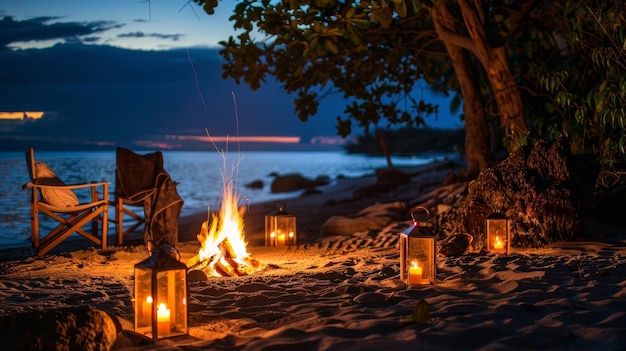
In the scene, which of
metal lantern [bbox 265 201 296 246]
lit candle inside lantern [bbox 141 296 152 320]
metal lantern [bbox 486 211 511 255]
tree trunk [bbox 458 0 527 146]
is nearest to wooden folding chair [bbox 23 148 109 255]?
metal lantern [bbox 265 201 296 246]

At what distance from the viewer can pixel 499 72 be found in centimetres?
767

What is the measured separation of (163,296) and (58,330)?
53 cm

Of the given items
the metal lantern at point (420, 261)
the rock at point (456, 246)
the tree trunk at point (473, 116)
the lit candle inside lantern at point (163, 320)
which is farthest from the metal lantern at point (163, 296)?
the tree trunk at point (473, 116)

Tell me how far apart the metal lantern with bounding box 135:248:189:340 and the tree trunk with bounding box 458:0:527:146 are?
5478mm

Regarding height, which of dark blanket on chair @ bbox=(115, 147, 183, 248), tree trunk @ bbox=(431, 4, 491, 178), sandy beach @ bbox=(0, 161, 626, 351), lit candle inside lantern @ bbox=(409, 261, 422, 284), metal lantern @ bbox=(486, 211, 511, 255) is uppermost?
tree trunk @ bbox=(431, 4, 491, 178)

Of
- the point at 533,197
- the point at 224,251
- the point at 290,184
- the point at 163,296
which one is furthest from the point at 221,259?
the point at 290,184

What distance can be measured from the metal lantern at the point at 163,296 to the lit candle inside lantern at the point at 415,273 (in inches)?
61.0

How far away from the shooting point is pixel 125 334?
307cm

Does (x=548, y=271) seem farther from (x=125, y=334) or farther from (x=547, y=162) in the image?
(x=125, y=334)

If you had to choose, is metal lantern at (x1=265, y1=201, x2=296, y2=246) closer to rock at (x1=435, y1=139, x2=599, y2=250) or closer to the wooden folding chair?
rock at (x1=435, y1=139, x2=599, y2=250)

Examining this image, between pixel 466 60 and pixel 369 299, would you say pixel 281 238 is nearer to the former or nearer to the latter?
pixel 369 299

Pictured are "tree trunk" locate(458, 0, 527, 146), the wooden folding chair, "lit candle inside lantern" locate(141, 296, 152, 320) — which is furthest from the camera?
"tree trunk" locate(458, 0, 527, 146)

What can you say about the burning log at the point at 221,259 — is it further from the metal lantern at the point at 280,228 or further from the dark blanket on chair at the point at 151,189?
the dark blanket on chair at the point at 151,189

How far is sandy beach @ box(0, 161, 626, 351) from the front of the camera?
9.12 feet
